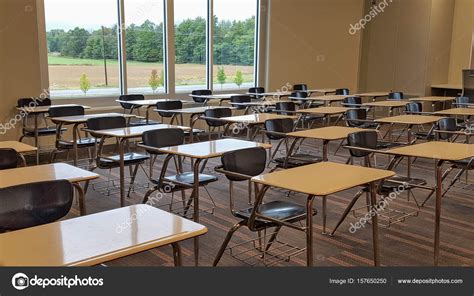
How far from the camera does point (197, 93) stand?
8.62 meters

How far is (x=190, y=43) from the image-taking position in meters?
9.04

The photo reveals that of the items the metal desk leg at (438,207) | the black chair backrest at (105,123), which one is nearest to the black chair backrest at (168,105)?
the black chair backrest at (105,123)

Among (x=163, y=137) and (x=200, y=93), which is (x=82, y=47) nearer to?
(x=200, y=93)

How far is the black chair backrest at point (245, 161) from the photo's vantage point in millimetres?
3309

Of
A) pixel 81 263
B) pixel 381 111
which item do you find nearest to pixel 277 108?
pixel 381 111

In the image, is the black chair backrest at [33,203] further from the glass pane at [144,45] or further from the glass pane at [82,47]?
the glass pane at [144,45]

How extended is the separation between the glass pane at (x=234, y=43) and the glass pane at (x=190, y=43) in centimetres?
32

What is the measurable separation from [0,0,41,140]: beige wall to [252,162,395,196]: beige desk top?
5212mm

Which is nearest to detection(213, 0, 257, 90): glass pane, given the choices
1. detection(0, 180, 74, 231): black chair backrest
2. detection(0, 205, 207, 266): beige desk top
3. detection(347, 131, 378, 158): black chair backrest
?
detection(347, 131, 378, 158): black chair backrest

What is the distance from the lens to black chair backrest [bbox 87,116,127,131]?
5.07 metres

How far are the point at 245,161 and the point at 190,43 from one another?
610 cm

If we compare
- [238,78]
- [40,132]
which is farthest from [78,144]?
[238,78]

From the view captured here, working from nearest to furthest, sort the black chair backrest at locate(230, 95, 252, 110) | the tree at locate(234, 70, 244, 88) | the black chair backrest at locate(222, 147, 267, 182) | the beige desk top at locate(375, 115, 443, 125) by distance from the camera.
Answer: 1. the black chair backrest at locate(222, 147, 267, 182)
2. the beige desk top at locate(375, 115, 443, 125)
3. the black chair backrest at locate(230, 95, 252, 110)
4. the tree at locate(234, 70, 244, 88)

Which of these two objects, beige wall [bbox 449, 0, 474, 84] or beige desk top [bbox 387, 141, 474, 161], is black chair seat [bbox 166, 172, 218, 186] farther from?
beige wall [bbox 449, 0, 474, 84]
